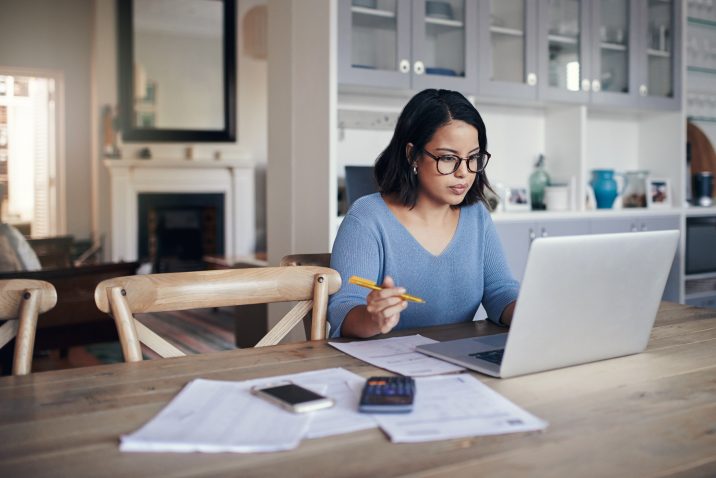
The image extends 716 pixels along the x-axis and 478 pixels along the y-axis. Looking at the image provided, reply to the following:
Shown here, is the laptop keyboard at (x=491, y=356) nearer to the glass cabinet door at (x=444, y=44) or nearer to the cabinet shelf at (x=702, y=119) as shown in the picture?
the glass cabinet door at (x=444, y=44)

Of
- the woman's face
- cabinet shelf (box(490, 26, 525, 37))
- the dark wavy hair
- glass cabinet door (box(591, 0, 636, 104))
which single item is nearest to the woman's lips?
the woman's face

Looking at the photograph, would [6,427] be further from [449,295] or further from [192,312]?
[192,312]

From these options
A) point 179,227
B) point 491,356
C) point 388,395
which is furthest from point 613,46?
point 179,227

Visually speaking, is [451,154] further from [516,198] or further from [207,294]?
[516,198]

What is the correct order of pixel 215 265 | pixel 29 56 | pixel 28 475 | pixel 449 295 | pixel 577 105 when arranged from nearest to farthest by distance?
pixel 28 475 → pixel 449 295 → pixel 577 105 → pixel 215 265 → pixel 29 56

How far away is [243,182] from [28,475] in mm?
7026

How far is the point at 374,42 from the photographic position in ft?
10.7

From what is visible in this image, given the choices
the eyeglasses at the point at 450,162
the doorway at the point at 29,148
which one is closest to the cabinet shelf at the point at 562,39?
the eyeglasses at the point at 450,162

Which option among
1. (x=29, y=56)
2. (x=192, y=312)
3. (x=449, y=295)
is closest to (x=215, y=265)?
(x=192, y=312)

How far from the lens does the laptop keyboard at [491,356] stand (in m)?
1.16

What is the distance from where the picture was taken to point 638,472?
751mm

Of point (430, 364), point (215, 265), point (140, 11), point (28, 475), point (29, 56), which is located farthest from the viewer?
point (29, 56)

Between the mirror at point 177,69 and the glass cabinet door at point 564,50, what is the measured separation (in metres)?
4.17

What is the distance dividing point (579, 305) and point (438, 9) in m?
2.62
